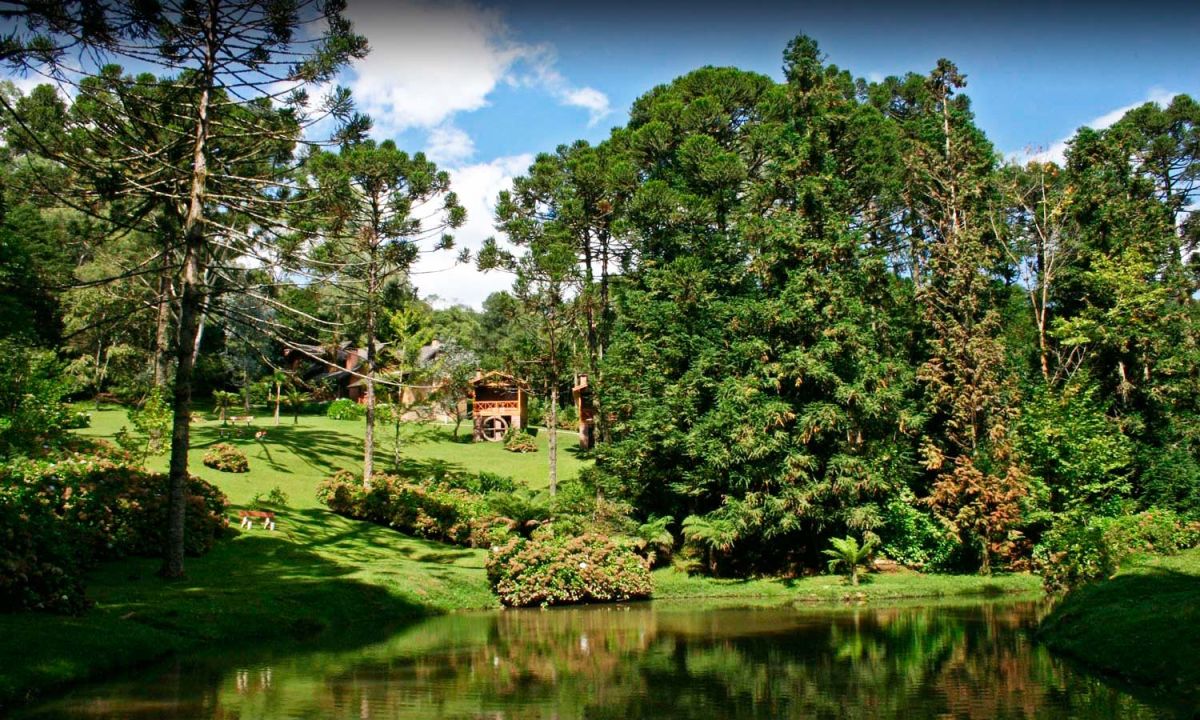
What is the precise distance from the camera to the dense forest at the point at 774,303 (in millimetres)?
20281

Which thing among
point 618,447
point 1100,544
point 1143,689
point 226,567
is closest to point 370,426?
point 618,447

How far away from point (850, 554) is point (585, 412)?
2599cm

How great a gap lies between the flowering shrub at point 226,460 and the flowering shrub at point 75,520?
24.0 feet

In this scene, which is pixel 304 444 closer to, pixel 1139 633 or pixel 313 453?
pixel 313 453

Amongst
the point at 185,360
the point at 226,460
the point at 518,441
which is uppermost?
the point at 185,360

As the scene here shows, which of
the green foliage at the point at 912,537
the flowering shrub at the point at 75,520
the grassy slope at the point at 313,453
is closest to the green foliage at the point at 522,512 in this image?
the grassy slope at the point at 313,453

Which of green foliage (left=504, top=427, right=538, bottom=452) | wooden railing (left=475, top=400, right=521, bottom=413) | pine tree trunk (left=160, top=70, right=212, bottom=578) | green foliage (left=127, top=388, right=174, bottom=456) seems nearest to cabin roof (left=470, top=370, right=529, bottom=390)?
wooden railing (left=475, top=400, right=521, bottom=413)

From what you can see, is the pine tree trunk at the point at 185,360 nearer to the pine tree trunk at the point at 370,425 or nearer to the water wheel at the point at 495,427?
the pine tree trunk at the point at 370,425

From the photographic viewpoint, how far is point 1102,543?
1852 centimetres

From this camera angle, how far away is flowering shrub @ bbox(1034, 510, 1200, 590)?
60.8 feet

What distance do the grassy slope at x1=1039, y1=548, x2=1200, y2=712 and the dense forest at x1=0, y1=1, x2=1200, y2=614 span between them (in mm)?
5177

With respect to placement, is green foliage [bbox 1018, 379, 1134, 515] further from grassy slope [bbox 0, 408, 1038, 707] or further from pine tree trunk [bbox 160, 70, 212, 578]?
pine tree trunk [bbox 160, 70, 212, 578]

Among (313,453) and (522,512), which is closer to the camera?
(522,512)

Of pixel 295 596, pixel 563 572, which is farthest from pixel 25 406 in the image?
pixel 563 572
